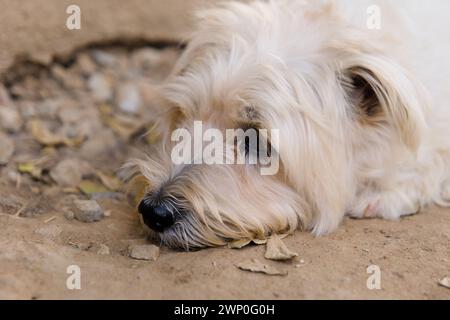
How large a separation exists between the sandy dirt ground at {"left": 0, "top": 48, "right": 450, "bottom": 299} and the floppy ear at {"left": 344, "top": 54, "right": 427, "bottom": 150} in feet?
1.88

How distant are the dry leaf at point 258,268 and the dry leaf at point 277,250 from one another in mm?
92

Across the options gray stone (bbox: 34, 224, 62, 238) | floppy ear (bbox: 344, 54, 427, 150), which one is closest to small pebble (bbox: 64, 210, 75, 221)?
gray stone (bbox: 34, 224, 62, 238)

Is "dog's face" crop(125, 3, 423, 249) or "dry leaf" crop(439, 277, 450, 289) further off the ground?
"dog's face" crop(125, 3, 423, 249)

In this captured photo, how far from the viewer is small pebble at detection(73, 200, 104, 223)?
12.3ft

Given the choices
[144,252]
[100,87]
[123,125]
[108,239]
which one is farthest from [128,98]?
[144,252]

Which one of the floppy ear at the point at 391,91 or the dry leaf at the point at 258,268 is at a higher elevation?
the floppy ear at the point at 391,91

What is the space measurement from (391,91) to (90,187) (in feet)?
6.47

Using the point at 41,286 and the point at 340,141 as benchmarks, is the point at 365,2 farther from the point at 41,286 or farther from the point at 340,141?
the point at 41,286

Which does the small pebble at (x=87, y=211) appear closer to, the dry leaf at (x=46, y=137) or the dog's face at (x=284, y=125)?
the dog's face at (x=284, y=125)

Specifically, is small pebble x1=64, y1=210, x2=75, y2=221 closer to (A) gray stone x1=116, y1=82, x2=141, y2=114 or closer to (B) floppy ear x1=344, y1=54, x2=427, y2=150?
(B) floppy ear x1=344, y1=54, x2=427, y2=150

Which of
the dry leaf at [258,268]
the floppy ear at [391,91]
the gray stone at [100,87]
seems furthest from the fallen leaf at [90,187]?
the floppy ear at [391,91]

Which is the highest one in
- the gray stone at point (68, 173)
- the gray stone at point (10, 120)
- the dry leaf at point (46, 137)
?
the gray stone at point (10, 120)

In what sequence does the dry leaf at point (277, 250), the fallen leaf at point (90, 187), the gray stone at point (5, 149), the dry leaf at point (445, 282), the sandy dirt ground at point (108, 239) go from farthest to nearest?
the gray stone at point (5, 149) → the fallen leaf at point (90, 187) → the dry leaf at point (277, 250) → the dry leaf at point (445, 282) → the sandy dirt ground at point (108, 239)

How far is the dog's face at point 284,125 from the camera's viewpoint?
11.2 feet
